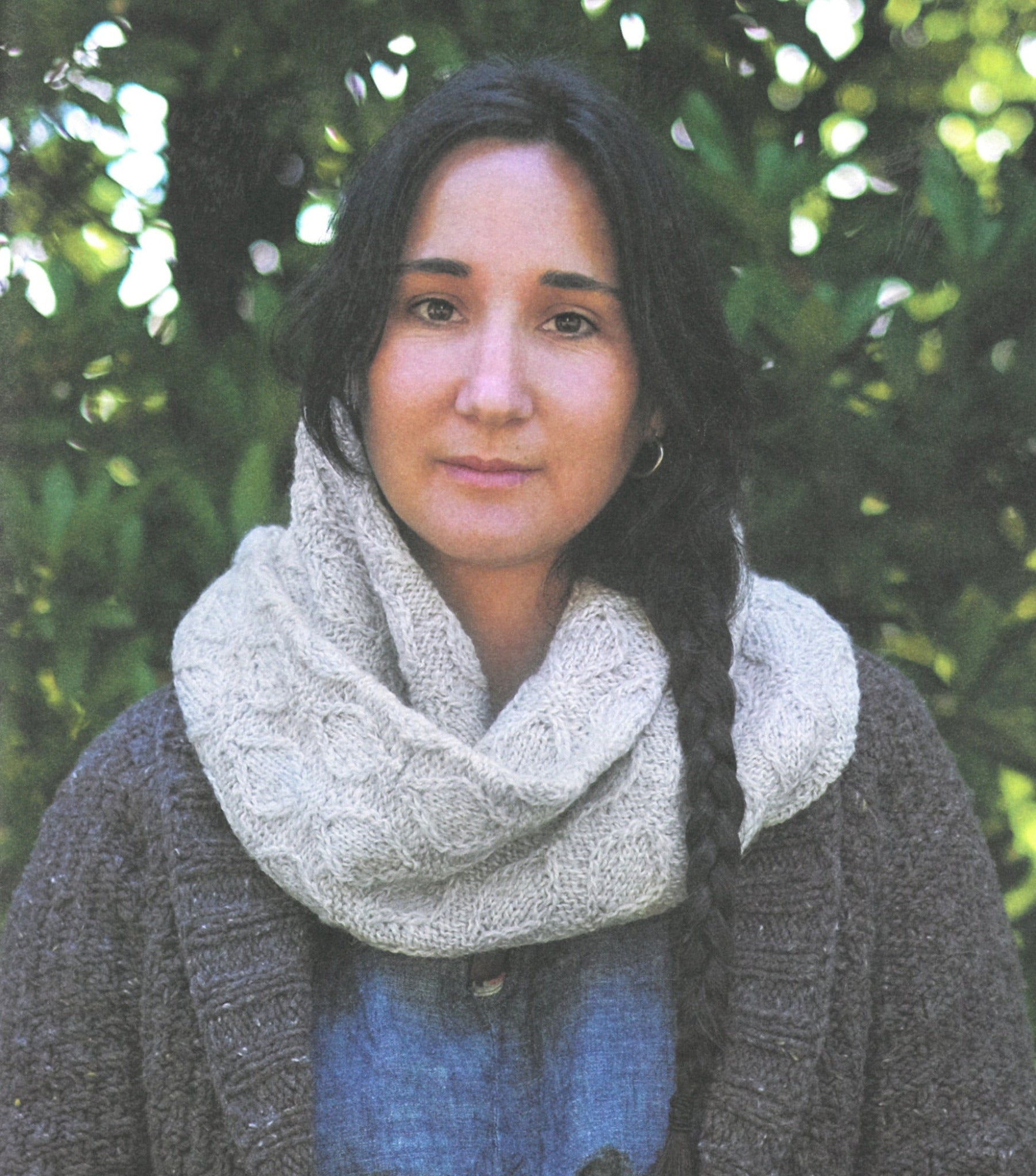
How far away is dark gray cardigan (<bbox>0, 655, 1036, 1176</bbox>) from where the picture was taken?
57.3 inches

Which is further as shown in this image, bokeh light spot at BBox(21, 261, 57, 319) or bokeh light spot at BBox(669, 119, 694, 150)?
bokeh light spot at BBox(669, 119, 694, 150)

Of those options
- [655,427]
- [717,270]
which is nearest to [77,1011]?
[655,427]

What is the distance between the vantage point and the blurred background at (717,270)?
1896 mm

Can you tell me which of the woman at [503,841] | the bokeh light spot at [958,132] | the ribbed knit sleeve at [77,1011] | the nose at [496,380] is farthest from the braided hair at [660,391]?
the bokeh light spot at [958,132]

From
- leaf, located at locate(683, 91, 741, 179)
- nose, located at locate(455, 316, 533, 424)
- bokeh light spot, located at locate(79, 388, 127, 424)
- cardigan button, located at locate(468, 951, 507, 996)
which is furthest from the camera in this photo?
bokeh light spot, located at locate(79, 388, 127, 424)

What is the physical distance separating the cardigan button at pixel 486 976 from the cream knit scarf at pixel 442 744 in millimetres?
99

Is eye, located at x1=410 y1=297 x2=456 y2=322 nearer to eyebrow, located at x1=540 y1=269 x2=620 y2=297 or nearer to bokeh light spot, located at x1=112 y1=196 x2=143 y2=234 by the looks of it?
eyebrow, located at x1=540 y1=269 x2=620 y2=297

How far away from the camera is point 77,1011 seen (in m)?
1.51

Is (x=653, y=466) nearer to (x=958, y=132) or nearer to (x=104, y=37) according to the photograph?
(x=958, y=132)

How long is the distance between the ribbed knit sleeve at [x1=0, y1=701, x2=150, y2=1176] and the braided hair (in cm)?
56

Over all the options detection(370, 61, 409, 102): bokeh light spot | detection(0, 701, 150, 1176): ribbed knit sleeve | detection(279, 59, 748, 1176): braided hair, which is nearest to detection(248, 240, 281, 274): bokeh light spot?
detection(370, 61, 409, 102): bokeh light spot

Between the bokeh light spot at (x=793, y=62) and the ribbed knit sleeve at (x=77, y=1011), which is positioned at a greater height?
the bokeh light spot at (x=793, y=62)

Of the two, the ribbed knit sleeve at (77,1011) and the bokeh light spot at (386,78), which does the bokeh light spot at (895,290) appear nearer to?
the bokeh light spot at (386,78)

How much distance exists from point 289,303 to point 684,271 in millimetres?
566
